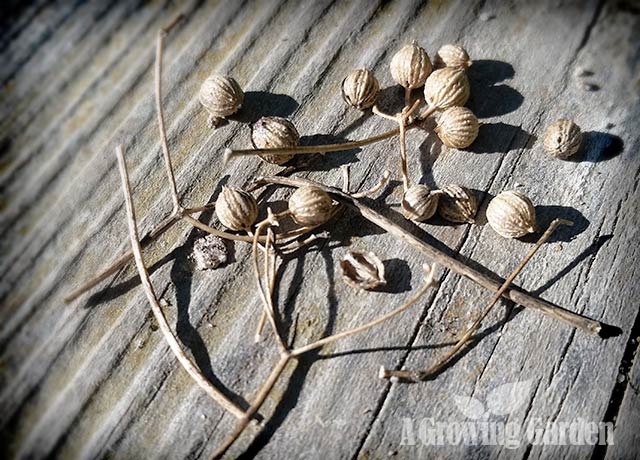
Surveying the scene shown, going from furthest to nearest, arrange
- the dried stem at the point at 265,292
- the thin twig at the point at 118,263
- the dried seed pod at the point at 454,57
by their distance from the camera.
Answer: the dried seed pod at the point at 454,57 → the thin twig at the point at 118,263 → the dried stem at the point at 265,292

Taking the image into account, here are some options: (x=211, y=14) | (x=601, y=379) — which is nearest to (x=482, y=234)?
(x=601, y=379)

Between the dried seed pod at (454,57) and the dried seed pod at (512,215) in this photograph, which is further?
the dried seed pod at (454,57)

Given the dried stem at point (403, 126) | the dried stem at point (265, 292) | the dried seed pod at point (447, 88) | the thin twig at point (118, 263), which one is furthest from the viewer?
the dried seed pod at point (447, 88)

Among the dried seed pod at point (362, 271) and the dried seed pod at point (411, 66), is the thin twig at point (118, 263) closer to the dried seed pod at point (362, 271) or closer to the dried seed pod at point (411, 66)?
the dried seed pod at point (362, 271)

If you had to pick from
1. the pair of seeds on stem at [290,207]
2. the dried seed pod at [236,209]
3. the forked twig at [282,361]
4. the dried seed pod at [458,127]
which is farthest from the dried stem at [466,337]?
the dried seed pod at [236,209]

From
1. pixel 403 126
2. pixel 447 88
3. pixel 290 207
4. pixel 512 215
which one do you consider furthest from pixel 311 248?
pixel 447 88
